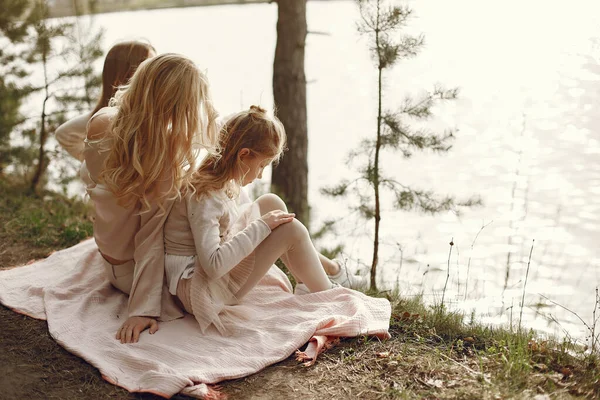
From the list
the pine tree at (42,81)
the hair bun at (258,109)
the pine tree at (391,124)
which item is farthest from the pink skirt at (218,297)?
the pine tree at (42,81)

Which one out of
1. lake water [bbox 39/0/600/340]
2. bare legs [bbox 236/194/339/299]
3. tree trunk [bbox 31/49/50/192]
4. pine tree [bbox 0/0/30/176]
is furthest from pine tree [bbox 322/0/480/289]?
pine tree [bbox 0/0/30/176]

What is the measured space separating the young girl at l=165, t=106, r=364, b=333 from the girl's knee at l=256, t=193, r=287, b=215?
0.32 metres

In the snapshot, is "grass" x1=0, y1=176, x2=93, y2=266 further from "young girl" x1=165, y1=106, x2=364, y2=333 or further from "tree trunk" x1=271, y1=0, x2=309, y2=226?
"tree trunk" x1=271, y1=0, x2=309, y2=226

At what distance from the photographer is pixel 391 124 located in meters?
4.65

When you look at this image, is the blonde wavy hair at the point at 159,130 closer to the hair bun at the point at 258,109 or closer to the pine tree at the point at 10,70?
the hair bun at the point at 258,109

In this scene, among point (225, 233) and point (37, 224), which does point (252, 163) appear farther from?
point (37, 224)

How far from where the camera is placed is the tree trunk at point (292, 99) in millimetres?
5891

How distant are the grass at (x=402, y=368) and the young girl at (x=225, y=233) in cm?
49

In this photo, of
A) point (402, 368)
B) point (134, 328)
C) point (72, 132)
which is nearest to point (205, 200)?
point (134, 328)

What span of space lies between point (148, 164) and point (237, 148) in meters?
0.44

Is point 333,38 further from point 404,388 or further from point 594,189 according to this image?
point 404,388

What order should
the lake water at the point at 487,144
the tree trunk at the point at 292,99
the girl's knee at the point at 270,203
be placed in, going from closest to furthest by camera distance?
the girl's knee at the point at 270,203 → the lake water at the point at 487,144 → the tree trunk at the point at 292,99

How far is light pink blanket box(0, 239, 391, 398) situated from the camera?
2.88 m

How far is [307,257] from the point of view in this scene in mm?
3354
